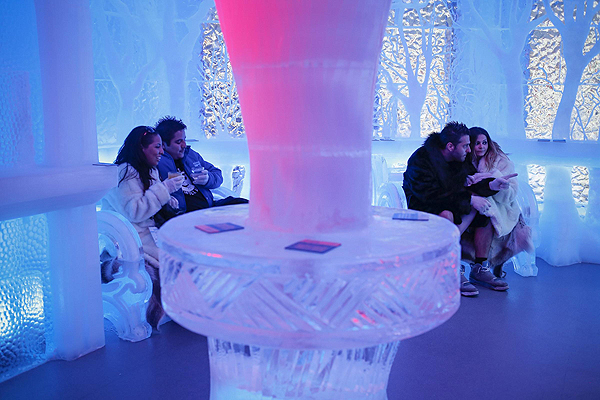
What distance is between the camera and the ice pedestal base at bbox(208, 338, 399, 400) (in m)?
1.22

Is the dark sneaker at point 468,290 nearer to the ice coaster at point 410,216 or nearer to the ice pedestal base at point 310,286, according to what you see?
the ice coaster at point 410,216

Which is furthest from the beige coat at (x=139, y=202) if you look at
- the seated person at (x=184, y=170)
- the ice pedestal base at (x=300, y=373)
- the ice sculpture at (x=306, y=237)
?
the ice pedestal base at (x=300, y=373)

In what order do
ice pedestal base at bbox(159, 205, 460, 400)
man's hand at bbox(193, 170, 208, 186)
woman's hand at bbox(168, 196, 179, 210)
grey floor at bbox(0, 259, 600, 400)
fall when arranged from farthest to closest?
man's hand at bbox(193, 170, 208, 186) < woman's hand at bbox(168, 196, 179, 210) < grey floor at bbox(0, 259, 600, 400) < ice pedestal base at bbox(159, 205, 460, 400)

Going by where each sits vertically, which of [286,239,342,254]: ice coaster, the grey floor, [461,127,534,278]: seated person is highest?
[286,239,342,254]: ice coaster

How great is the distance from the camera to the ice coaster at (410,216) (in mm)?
1325

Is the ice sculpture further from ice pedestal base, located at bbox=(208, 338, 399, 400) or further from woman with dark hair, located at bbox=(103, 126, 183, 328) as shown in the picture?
woman with dark hair, located at bbox=(103, 126, 183, 328)

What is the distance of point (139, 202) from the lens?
3.28 m

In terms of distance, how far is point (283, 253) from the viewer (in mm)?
965

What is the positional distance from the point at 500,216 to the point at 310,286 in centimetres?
353

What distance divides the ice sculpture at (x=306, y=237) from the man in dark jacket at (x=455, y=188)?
2.76 meters

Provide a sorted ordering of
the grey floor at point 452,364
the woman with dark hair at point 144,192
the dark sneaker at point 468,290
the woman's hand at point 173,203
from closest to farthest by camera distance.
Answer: the grey floor at point 452,364 → the woman with dark hair at point 144,192 → the woman's hand at point 173,203 → the dark sneaker at point 468,290

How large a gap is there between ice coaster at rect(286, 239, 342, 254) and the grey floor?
1.62 meters

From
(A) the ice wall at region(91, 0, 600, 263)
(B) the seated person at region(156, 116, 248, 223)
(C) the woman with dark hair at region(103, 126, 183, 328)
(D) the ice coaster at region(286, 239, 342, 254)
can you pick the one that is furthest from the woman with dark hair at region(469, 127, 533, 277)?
(D) the ice coaster at region(286, 239, 342, 254)

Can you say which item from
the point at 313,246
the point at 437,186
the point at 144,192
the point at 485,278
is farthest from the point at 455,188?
the point at 313,246
